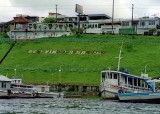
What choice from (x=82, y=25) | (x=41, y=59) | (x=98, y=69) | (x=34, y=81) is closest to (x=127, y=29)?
(x=82, y=25)

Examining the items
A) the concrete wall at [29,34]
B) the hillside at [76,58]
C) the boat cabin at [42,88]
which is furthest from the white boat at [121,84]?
the concrete wall at [29,34]

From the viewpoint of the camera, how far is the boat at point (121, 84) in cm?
7256

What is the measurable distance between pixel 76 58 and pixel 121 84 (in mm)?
49345

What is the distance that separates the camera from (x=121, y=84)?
7362cm

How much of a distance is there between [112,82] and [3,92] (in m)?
20.8

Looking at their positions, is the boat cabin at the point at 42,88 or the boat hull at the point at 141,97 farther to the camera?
the boat cabin at the point at 42,88

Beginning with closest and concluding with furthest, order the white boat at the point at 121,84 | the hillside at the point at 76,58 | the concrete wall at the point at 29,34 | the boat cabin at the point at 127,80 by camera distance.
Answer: the white boat at the point at 121,84 < the boat cabin at the point at 127,80 < the hillside at the point at 76,58 < the concrete wall at the point at 29,34

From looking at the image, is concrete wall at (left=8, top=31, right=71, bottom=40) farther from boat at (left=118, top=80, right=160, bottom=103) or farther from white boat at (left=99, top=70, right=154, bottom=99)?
boat at (left=118, top=80, right=160, bottom=103)

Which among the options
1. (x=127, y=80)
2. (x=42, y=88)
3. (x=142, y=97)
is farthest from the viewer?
(x=42, y=88)

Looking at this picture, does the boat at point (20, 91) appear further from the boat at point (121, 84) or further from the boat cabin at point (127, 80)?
the boat cabin at point (127, 80)

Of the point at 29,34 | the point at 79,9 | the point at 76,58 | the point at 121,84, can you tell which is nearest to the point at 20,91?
the point at 121,84

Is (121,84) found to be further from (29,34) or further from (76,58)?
(29,34)

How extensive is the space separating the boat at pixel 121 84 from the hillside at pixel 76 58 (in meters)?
17.0

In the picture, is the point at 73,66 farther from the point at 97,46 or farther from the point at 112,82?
the point at 112,82
